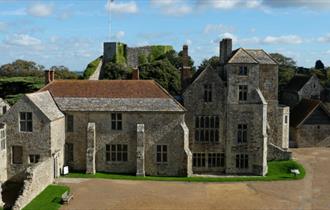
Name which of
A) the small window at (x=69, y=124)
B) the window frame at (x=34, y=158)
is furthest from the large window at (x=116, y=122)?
the window frame at (x=34, y=158)

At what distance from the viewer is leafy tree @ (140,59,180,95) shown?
70.0 m

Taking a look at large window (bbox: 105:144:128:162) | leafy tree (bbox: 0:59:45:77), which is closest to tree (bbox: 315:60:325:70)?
leafy tree (bbox: 0:59:45:77)

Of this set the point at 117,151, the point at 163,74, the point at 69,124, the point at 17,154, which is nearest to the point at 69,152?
the point at 69,124

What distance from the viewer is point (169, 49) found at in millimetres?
91875

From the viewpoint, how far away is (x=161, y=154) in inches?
1479

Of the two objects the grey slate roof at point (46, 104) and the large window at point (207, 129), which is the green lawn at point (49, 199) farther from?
the large window at point (207, 129)

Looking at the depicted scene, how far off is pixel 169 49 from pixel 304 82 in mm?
33062

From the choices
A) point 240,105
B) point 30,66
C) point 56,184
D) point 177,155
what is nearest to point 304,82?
point 240,105

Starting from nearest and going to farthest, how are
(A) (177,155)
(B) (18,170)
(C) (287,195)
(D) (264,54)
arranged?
(C) (287,195) → (B) (18,170) → (A) (177,155) → (D) (264,54)

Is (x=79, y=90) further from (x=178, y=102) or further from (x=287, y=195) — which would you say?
(x=287, y=195)

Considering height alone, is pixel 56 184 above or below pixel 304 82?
below

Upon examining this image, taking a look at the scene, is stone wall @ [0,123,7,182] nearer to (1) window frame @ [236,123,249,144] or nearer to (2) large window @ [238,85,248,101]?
(1) window frame @ [236,123,249,144]

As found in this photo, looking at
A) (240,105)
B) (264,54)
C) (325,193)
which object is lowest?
(325,193)

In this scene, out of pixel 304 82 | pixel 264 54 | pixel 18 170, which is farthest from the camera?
pixel 304 82
